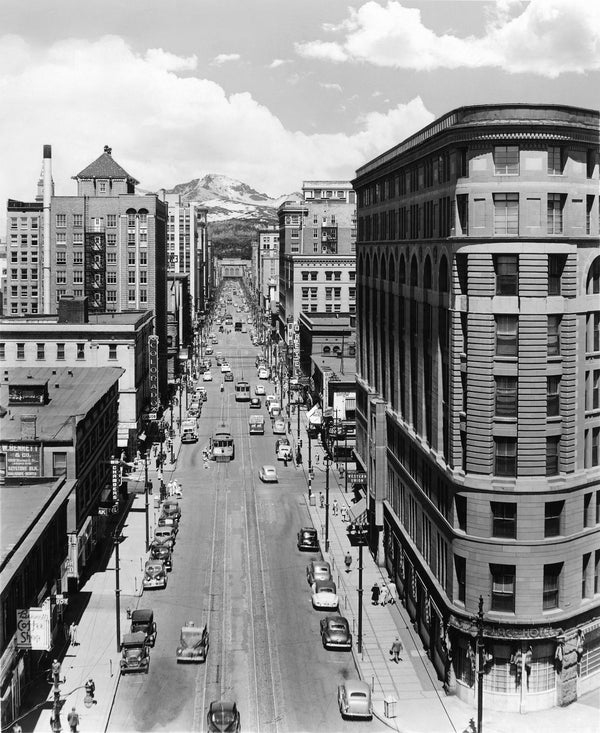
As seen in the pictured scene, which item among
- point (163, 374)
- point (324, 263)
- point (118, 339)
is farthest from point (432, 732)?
point (324, 263)

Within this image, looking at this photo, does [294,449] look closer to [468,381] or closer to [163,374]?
[163,374]

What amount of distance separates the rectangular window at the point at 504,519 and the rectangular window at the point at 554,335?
7.64 metres

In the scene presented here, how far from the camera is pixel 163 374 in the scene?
150 metres

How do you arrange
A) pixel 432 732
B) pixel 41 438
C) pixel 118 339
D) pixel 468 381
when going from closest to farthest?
pixel 432 732
pixel 468 381
pixel 41 438
pixel 118 339

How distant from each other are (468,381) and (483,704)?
1560 centimetres

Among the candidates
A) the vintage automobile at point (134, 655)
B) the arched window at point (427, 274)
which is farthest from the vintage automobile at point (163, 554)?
the arched window at point (427, 274)

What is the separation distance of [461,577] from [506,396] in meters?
9.44

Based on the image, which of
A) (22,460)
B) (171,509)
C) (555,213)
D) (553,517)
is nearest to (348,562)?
(171,509)

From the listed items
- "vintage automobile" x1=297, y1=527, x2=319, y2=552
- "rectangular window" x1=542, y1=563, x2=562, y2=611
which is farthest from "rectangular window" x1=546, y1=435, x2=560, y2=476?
"vintage automobile" x1=297, y1=527, x2=319, y2=552

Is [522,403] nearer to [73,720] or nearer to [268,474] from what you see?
[73,720]

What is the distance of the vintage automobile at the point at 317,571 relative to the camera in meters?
65.6

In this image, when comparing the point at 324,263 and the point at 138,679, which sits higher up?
the point at 324,263

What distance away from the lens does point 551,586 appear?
4794 centimetres

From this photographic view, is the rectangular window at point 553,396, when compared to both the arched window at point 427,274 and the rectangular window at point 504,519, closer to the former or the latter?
the rectangular window at point 504,519
